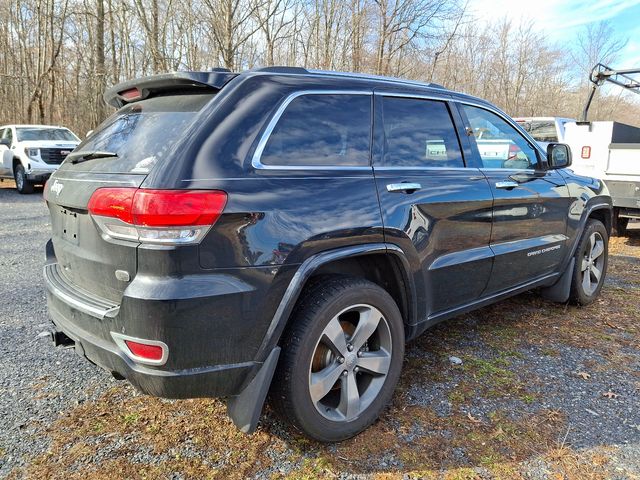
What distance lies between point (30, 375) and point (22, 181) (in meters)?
11.7

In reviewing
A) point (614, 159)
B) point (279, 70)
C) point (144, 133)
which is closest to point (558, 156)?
point (279, 70)

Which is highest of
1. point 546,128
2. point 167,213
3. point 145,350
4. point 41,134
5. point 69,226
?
point 546,128

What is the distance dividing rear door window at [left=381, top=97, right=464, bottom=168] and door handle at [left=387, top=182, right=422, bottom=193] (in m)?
0.13

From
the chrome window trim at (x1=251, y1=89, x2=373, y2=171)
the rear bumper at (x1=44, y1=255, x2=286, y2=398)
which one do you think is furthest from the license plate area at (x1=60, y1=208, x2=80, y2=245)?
the chrome window trim at (x1=251, y1=89, x2=373, y2=171)

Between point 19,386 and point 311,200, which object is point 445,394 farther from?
point 19,386

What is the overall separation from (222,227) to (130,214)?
38 centimetres

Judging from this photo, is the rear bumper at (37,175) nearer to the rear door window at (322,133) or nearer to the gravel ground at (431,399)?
the gravel ground at (431,399)

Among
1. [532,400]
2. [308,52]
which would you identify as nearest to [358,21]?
[308,52]

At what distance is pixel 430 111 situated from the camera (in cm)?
301

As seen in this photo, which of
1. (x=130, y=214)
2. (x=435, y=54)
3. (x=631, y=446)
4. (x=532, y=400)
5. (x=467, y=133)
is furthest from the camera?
(x=435, y=54)

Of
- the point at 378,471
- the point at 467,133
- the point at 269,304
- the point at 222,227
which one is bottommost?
the point at 378,471

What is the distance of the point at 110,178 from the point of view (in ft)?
6.74

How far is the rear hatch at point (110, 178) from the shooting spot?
197 centimetres

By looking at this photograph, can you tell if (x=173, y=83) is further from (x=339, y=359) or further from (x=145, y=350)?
(x=339, y=359)
